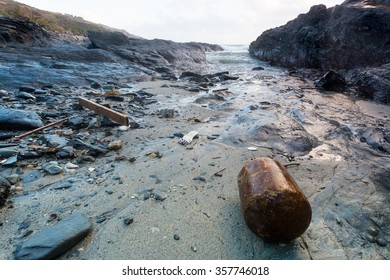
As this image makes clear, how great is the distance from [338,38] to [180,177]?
45.0 ft

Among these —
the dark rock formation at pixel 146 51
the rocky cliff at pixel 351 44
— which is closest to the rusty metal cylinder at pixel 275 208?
the rocky cliff at pixel 351 44

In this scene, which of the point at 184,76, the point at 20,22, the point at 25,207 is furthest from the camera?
the point at 20,22

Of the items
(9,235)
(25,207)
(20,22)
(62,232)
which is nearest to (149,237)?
(62,232)

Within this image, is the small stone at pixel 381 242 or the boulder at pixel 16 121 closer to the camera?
the small stone at pixel 381 242

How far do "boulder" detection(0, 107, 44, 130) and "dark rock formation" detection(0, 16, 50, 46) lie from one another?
1614 centimetres

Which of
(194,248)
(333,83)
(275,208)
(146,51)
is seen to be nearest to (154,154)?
(194,248)

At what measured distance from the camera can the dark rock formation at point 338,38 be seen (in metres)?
10.4

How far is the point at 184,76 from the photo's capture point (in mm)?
12797

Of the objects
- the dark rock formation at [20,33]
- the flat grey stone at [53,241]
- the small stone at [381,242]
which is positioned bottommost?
the small stone at [381,242]

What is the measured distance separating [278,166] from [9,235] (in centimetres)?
248

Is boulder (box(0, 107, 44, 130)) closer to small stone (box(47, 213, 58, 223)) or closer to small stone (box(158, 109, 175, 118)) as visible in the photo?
small stone (box(158, 109, 175, 118))

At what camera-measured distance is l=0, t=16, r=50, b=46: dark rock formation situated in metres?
16.7

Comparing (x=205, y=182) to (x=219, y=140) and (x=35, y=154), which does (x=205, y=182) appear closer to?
(x=219, y=140)

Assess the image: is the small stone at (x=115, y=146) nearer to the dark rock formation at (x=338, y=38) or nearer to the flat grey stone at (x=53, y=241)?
the flat grey stone at (x=53, y=241)
